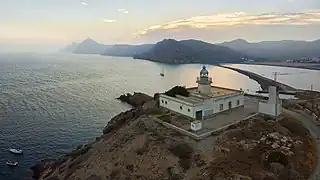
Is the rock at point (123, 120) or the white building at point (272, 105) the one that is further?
the rock at point (123, 120)

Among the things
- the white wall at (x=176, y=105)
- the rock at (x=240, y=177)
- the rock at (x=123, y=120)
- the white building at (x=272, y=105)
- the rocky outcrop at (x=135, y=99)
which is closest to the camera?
the rock at (x=240, y=177)

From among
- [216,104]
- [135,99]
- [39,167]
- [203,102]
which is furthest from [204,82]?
[135,99]

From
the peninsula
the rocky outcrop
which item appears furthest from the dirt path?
the rocky outcrop

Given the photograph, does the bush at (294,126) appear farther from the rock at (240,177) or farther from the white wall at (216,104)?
the rock at (240,177)

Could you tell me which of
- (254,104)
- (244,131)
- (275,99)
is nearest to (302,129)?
(275,99)

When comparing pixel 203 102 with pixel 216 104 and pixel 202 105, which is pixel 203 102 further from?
pixel 216 104

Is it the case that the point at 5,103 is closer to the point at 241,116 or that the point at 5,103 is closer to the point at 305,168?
the point at 241,116

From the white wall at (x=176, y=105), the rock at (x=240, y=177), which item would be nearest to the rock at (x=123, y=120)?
the white wall at (x=176, y=105)

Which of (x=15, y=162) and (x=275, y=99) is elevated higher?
(x=275, y=99)
